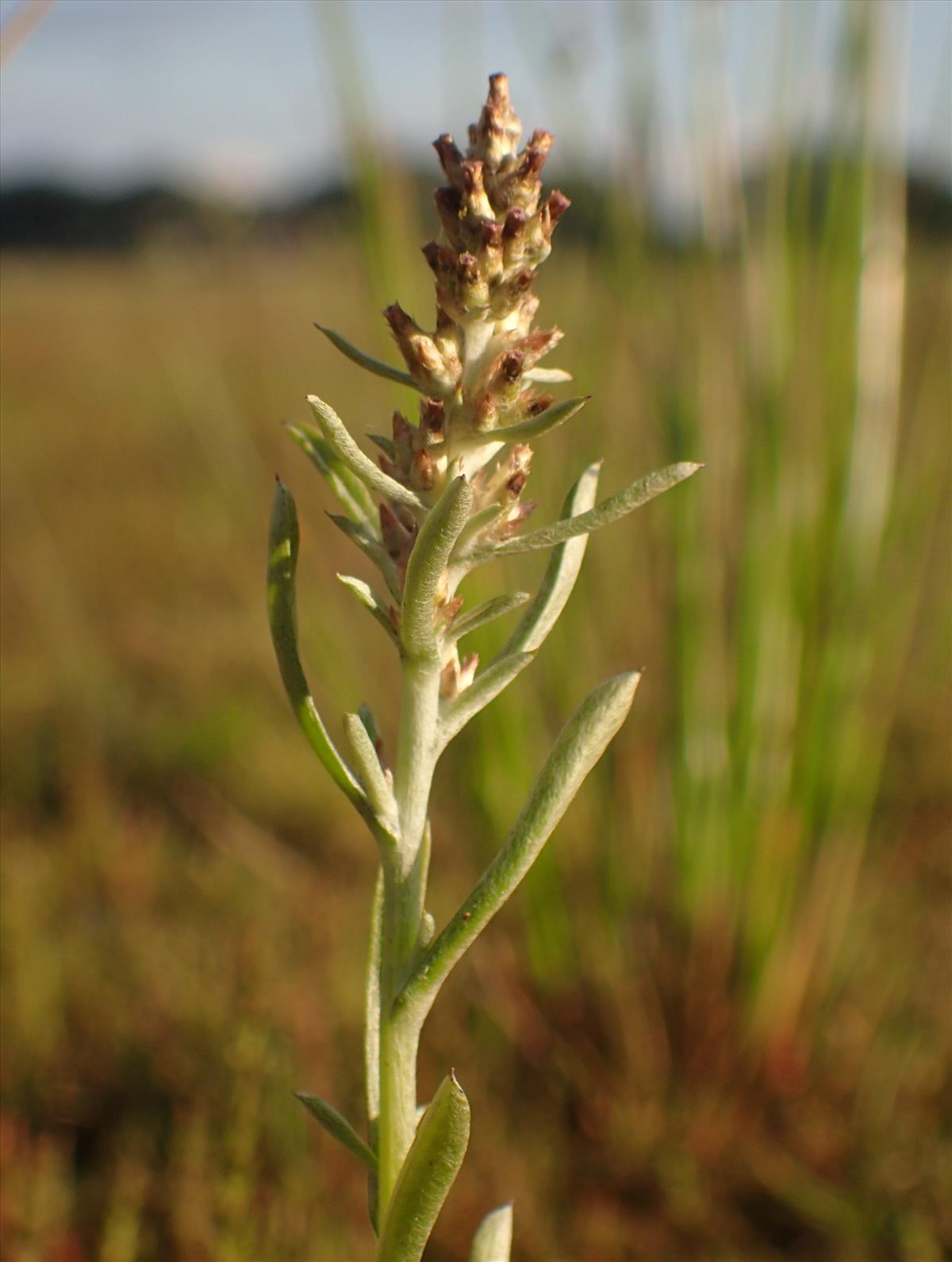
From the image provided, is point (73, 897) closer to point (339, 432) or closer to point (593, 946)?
point (593, 946)

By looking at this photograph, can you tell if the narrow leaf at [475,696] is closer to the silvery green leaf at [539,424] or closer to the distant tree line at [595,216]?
the silvery green leaf at [539,424]

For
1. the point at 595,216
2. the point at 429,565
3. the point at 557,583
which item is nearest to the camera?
the point at 429,565

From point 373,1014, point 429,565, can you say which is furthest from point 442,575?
point 373,1014

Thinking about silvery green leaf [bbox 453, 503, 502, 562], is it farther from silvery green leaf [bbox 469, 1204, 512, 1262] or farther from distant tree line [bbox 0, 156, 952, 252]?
distant tree line [bbox 0, 156, 952, 252]

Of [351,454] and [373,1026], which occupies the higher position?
[351,454]

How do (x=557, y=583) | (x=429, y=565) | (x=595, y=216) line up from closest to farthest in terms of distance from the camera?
1. (x=429, y=565)
2. (x=557, y=583)
3. (x=595, y=216)

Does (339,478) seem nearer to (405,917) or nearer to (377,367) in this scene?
(377,367)

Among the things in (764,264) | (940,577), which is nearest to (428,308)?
(764,264)

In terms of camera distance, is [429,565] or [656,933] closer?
[429,565]
